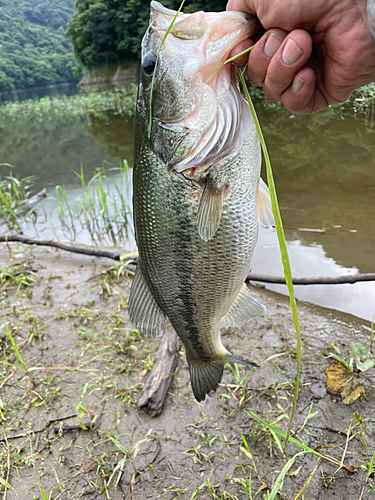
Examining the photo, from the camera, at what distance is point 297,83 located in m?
1.47

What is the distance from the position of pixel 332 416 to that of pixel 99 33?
44981 mm

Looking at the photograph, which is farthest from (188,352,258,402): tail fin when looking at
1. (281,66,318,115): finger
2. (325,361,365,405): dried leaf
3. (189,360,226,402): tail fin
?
(281,66,318,115): finger

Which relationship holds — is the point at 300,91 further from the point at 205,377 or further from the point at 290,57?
the point at 205,377

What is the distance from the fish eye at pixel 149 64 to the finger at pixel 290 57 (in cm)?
47

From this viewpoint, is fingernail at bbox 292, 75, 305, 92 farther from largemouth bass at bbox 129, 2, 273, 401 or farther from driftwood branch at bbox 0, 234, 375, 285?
driftwood branch at bbox 0, 234, 375, 285

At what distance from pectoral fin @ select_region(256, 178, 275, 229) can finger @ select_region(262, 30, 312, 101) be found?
0.43m

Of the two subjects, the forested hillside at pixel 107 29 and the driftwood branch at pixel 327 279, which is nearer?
the driftwood branch at pixel 327 279

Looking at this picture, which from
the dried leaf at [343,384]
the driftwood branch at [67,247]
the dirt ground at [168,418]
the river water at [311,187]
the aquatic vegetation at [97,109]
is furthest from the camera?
the aquatic vegetation at [97,109]

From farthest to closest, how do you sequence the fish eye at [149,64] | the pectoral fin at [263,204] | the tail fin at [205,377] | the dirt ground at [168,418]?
the dirt ground at [168,418] < the tail fin at [205,377] < the pectoral fin at [263,204] < the fish eye at [149,64]

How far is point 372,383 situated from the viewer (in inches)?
92.5

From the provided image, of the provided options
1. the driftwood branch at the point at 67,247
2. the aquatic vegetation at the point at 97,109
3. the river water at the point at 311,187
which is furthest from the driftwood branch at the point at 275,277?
the aquatic vegetation at the point at 97,109

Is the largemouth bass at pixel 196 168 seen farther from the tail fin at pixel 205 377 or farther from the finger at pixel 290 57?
the tail fin at pixel 205 377

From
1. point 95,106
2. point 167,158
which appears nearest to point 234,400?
point 167,158

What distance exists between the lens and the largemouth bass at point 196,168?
1320mm
